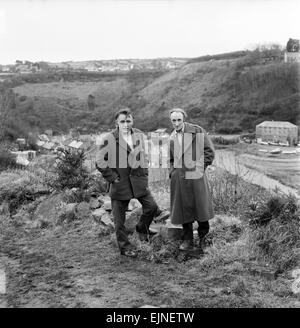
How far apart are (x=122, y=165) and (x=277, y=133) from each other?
212 feet

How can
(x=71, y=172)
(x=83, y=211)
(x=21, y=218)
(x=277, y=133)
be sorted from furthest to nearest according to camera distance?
(x=277, y=133) < (x=71, y=172) < (x=21, y=218) < (x=83, y=211)

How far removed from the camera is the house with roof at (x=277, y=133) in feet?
205

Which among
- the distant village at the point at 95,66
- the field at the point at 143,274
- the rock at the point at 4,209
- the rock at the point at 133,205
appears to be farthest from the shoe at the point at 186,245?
the distant village at the point at 95,66

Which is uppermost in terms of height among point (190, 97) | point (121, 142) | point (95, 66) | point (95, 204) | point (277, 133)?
point (95, 66)

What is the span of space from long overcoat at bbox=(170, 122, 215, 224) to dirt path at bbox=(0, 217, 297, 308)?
1.74ft

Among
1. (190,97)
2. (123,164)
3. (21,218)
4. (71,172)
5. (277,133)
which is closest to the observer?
(123,164)

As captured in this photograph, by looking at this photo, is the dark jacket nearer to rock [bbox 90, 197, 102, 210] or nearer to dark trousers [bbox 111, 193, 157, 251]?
dark trousers [bbox 111, 193, 157, 251]

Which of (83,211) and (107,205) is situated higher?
(107,205)

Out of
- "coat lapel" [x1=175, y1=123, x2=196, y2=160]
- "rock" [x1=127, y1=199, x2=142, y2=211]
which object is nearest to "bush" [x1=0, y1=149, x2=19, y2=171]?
"rock" [x1=127, y1=199, x2=142, y2=211]

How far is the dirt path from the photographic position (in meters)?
3.64

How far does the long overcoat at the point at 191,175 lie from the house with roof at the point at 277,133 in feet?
195

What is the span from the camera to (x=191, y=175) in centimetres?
456

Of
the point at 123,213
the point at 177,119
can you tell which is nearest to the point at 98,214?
the point at 123,213

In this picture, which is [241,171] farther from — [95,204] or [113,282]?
[113,282]
